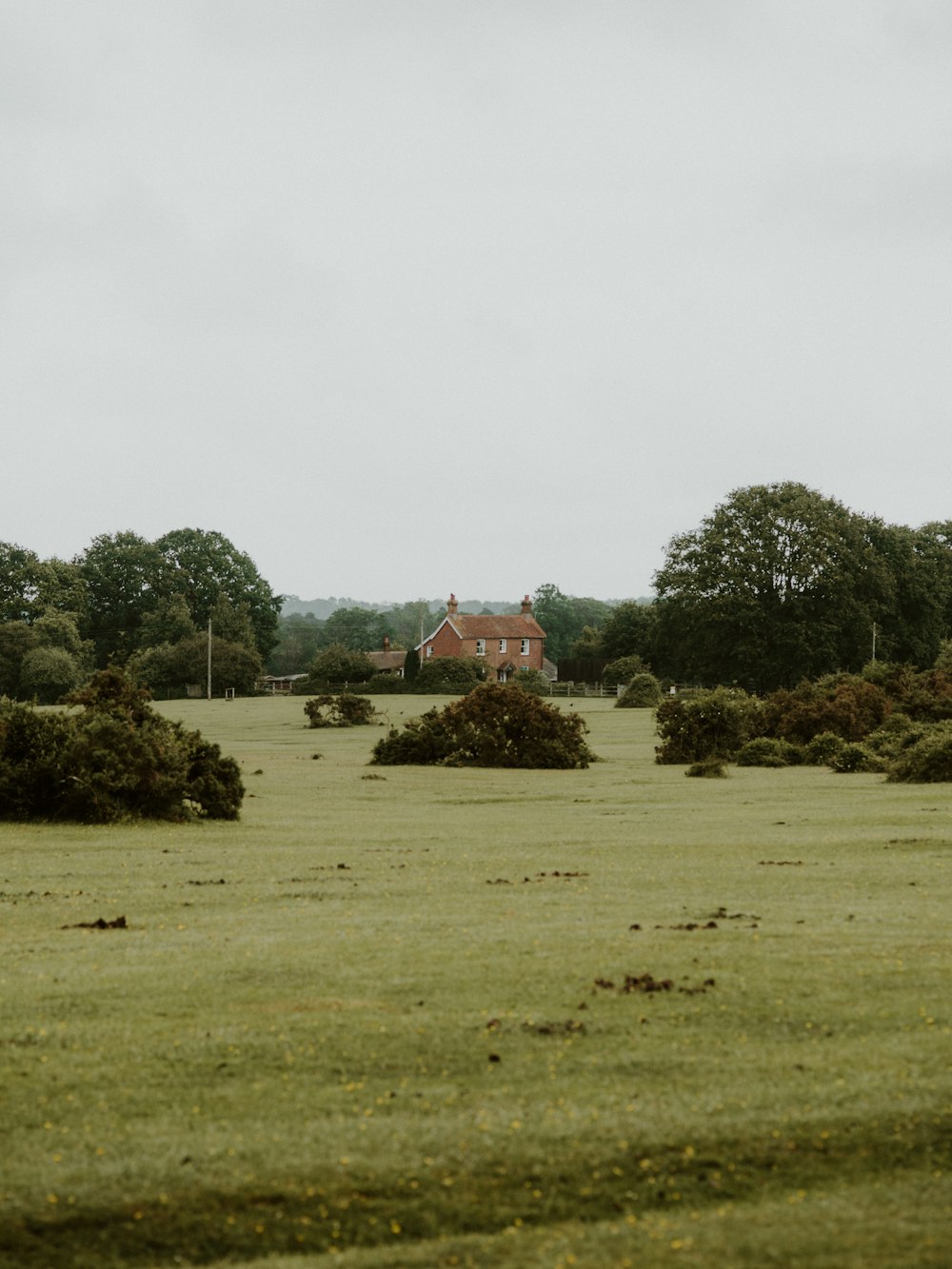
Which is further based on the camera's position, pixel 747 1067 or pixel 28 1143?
pixel 747 1067

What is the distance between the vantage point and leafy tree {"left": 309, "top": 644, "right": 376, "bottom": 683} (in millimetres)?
106250

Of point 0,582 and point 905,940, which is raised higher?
point 0,582

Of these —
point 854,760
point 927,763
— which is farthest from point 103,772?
point 854,760

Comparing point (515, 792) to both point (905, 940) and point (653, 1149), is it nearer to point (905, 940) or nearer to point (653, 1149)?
point (905, 940)

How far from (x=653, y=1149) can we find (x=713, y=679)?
301ft

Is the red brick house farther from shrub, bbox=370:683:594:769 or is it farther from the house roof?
shrub, bbox=370:683:594:769

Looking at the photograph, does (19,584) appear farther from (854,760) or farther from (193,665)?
(854,760)

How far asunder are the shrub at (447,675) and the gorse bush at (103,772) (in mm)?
77426

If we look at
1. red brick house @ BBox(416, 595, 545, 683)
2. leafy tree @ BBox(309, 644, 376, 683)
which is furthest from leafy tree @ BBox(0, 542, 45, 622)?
red brick house @ BBox(416, 595, 545, 683)

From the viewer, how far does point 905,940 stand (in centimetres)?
1217

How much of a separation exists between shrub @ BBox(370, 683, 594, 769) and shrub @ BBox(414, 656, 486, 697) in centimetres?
6060

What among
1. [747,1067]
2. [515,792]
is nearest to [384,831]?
[515,792]

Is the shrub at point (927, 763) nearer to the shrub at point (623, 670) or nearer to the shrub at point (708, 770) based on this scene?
the shrub at point (708, 770)

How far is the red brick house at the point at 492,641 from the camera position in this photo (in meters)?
143
